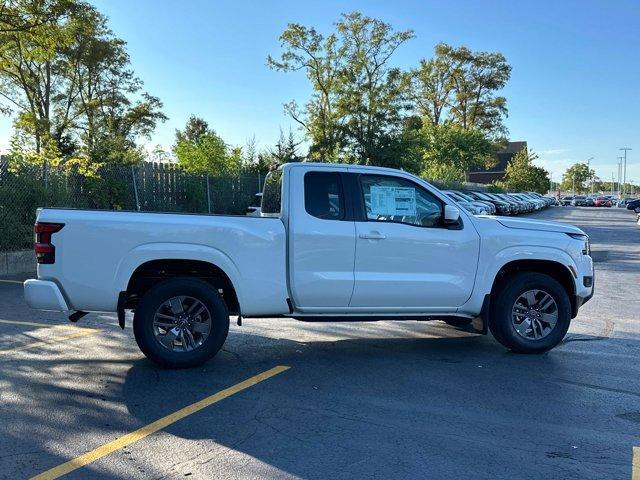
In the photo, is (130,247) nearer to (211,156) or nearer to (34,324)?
(34,324)

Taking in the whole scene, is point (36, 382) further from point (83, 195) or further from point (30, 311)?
point (83, 195)

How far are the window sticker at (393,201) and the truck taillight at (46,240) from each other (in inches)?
120

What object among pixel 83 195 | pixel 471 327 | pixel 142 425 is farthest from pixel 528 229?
pixel 83 195

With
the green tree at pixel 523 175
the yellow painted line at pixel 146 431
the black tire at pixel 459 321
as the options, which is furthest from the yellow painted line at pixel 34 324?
the green tree at pixel 523 175

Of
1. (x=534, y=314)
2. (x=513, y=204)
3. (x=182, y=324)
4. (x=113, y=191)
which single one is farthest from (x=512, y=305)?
(x=513, y=204)

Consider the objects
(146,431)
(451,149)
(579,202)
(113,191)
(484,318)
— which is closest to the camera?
(146,431)

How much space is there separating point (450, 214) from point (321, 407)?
95.9 inches

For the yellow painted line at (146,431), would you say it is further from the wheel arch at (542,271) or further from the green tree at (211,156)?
the green tree at (211,156)

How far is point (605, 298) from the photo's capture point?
33.0 feet

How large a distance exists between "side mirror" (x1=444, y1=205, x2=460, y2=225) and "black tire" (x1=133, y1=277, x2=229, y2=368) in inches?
95.1

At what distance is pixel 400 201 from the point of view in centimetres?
603

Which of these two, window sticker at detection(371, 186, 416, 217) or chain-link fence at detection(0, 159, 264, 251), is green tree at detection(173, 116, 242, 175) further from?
window sticker at detection(371, 186, 416, 217)

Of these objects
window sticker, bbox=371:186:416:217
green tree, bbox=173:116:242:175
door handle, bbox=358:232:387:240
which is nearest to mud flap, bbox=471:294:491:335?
window sticker, bbox=371:186:416:217

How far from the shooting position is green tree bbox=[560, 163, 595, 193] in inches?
5763
